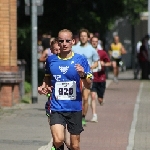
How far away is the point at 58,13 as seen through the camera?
3089cm

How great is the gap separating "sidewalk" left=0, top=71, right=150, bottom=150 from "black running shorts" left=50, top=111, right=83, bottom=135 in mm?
2633

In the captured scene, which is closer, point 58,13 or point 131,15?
point 58,13

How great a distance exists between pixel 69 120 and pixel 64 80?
49 centimetres

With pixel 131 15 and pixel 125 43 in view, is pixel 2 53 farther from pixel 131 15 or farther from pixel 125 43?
pixel 125 43

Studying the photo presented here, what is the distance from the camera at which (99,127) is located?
16016 mm

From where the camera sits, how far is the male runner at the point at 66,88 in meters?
9.99

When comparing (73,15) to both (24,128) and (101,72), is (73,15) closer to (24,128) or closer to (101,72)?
(101,72)

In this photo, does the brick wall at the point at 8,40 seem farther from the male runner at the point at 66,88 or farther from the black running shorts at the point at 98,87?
the male runner at the point at 66,88

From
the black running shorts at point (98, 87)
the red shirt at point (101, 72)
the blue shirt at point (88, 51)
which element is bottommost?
the black running shorts at point (98, 87)

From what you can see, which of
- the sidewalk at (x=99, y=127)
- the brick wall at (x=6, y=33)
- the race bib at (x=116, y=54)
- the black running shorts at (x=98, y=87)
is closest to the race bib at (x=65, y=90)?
the sidewalk at (x=99, y=127)

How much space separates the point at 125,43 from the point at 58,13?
25.6 meters

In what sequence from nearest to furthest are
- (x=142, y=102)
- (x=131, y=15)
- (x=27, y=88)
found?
(x=142, y=102), (x=27, y=88), (x=131, y=15)

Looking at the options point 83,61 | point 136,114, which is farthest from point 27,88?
point 83,61

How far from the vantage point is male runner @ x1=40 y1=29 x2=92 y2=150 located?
9.99m
